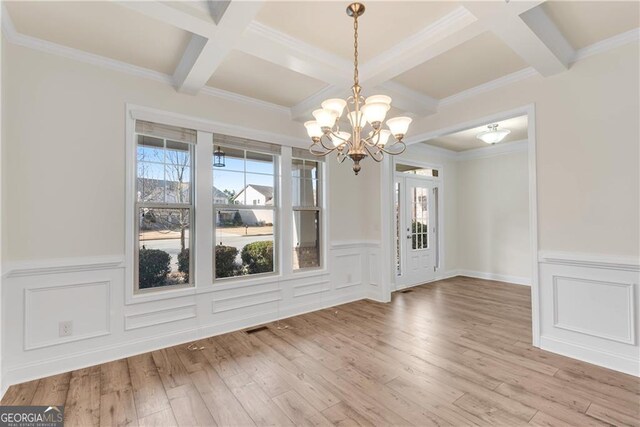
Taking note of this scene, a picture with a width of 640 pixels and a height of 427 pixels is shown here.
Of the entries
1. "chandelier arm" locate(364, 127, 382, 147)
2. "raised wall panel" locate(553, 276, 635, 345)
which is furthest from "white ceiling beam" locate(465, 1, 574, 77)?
"raised wall panel" locate(553, 276, 635, 345)

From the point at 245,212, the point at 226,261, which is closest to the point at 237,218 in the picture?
the point at 245,212

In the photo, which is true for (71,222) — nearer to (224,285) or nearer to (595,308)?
(224,285)

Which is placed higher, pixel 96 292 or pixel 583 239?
pixel 583 239

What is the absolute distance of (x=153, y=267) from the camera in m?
3.06

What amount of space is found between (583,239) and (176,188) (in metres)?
4.02

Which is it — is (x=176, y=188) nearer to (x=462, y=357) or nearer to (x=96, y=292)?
(x=96, y=292)

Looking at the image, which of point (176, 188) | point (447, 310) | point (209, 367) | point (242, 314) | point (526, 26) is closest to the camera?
point (526, 26)

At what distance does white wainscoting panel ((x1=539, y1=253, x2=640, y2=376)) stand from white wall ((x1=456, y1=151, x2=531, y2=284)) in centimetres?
306

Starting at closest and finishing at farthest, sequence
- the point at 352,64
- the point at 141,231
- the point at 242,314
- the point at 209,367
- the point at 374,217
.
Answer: the point at 209,367, the point at 352,64, the point at 141,231, the point at 242,314, the point at 374,217

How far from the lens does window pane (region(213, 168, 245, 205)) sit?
3451 mm

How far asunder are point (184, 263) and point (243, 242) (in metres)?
0.71

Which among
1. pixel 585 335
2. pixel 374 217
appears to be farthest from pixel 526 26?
pixel 374 217

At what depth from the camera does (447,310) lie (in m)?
4.09

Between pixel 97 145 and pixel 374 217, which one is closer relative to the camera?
pixel 97 145
